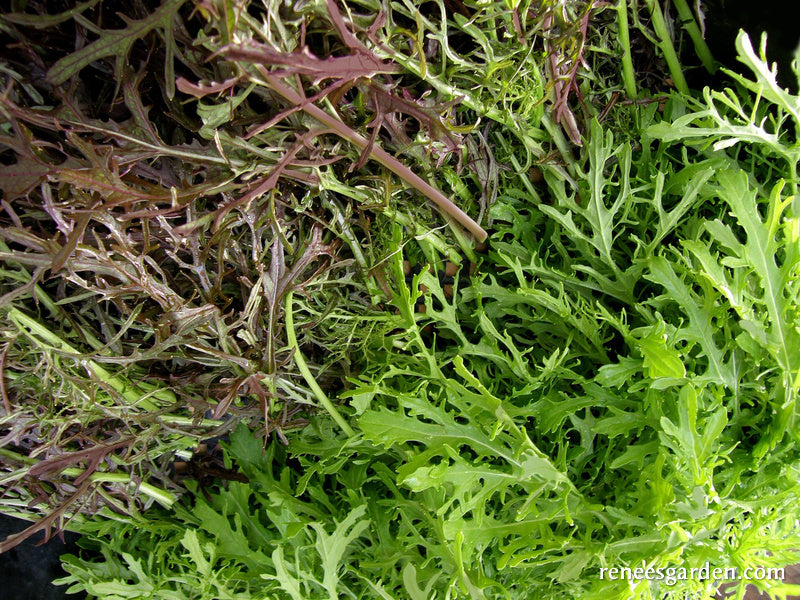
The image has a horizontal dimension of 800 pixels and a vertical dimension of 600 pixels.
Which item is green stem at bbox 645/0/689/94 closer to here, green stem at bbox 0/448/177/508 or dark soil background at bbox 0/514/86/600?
green stem at bbox 0/448/177/508

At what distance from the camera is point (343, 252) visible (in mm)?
690

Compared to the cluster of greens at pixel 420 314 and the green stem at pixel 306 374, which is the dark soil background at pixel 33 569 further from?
the green stem at pixel 306 374

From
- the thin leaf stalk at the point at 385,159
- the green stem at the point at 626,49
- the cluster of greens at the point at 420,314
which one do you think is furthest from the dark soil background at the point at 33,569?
the green stem at the point at 626,49

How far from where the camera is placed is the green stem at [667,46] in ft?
2.21

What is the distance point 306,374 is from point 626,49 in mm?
551

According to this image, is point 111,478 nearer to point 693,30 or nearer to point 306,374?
point 306,374

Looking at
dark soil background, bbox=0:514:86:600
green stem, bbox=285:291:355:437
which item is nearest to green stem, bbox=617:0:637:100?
green stem, bbox=285:291:355:437

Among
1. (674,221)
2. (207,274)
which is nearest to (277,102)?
(207,274)

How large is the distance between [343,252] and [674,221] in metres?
0.40

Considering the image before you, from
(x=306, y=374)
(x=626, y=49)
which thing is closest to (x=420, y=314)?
(x=306, y=374)

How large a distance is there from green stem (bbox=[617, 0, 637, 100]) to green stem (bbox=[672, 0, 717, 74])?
7cm

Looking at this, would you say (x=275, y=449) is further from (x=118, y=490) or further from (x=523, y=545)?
(x=523, y=545)

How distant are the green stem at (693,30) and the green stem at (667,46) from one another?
0.02 metres

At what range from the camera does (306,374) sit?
26.1 inches
